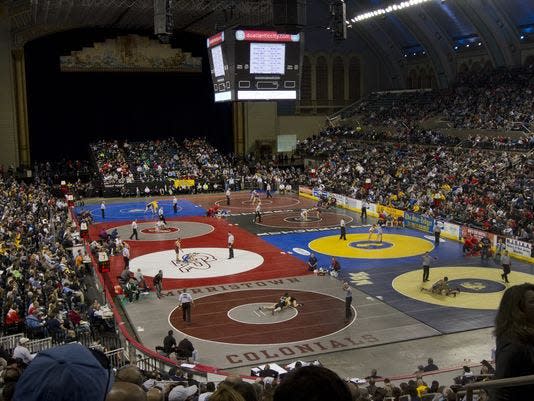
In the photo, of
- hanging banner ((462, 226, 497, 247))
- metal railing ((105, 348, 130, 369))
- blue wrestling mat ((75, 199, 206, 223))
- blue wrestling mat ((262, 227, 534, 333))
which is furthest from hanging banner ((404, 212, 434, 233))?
metal railing ((105, 348, 130, 369))

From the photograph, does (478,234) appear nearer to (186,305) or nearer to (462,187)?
(462,187)

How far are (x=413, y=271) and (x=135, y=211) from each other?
24275 millimetres

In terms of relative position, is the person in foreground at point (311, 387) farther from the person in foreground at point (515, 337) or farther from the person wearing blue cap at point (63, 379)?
the person in foreground at point (515, 337)

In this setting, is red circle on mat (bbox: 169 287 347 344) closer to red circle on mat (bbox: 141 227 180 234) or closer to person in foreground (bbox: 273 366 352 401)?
red circle on mat (bbox: 141 227 180 234)

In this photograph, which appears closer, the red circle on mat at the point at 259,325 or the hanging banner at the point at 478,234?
the red circle on mat at the point at 259,325

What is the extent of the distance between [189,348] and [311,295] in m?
7.80

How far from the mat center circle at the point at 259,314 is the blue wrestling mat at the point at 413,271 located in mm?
3882

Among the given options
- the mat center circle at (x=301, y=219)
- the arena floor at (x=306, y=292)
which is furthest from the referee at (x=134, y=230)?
the mat center circle at (x=301, y=219)

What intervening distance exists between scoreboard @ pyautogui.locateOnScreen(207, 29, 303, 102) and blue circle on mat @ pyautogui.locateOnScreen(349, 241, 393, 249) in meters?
8.28

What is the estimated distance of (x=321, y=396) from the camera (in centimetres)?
238

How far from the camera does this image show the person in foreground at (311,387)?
2.37 meters

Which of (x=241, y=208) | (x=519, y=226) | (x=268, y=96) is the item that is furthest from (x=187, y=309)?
(x=241, y=208)

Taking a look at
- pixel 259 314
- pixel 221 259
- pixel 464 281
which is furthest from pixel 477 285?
pixel 221 259

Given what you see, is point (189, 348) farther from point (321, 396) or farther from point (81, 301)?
point (321, 396)
